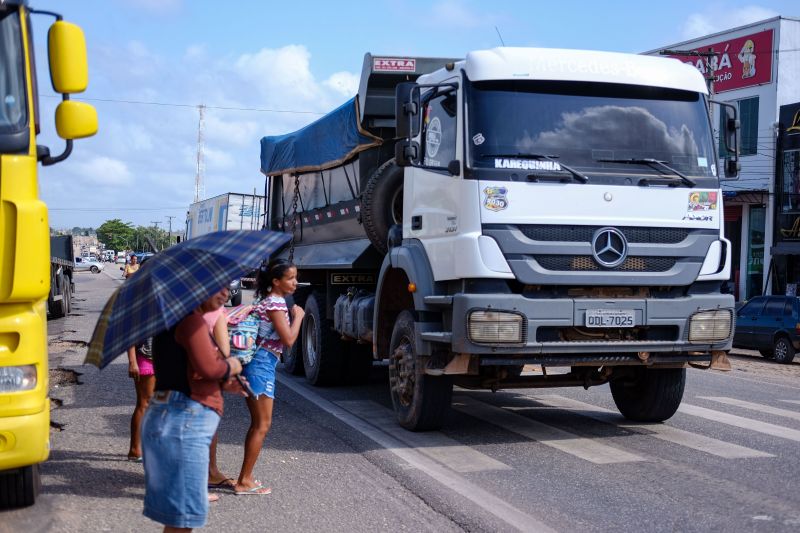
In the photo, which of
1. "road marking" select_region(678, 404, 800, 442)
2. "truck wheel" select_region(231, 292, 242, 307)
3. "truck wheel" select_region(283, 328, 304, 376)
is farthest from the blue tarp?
"truck wheel" select_region(231, 292, 242, 307)

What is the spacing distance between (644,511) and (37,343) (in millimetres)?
A: 3787

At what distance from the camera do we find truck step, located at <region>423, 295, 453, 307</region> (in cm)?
749

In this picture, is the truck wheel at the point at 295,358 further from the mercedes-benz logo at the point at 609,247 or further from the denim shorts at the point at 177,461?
the denim shorts at the point at 177,461

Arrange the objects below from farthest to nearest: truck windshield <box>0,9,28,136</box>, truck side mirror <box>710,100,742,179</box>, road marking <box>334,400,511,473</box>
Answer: truck side mirror <box>710,100,742,179</box> → road marking <box>334,400,511,473</box> → truck windshield <box>0,9,28,136</box>

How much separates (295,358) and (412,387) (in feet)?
16.1

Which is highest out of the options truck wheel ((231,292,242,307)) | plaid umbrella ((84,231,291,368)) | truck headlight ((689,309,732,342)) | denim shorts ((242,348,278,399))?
plaid umbrella ((84,231,291,368))

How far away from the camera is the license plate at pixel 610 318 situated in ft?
24.6

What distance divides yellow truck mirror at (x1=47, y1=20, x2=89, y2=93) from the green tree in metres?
184

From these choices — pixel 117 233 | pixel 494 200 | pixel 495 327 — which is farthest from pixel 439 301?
pixel 117 233

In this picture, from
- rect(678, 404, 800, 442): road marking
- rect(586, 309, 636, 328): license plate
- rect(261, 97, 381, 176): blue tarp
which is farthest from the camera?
rect(261, 97, 381, 176): blue tarp

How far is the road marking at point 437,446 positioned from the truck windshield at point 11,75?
12.8ft

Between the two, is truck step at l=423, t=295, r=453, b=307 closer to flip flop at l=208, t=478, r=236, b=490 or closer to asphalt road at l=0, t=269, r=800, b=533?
asphalt road at l=0, t=269, r=800, b=533

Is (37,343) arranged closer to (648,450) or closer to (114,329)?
(114,329)

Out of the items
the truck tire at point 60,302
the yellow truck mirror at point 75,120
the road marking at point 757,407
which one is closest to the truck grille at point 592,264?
the road marking at point 757,407
